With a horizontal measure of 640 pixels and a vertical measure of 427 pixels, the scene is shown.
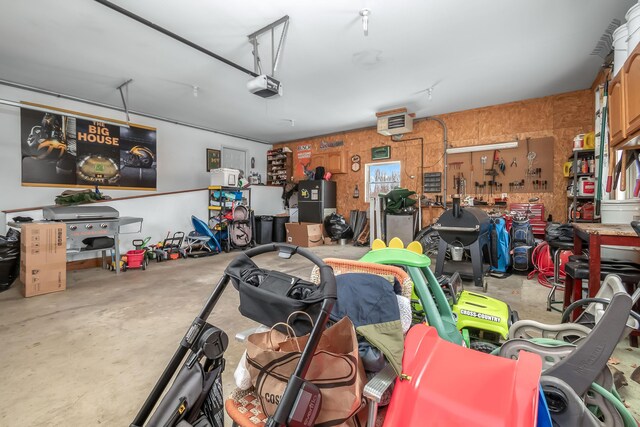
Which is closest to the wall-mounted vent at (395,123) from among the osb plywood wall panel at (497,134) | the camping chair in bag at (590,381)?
the osb plywood wall panel at (497,134)

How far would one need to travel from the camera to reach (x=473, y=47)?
354 centimetres

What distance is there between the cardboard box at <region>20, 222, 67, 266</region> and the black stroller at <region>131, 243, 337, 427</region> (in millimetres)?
3680

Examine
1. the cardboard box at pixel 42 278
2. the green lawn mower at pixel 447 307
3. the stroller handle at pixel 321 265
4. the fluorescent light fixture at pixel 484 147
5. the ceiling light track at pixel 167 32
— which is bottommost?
the cardboard box at pixel 42 278

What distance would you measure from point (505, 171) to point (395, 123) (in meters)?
2.34

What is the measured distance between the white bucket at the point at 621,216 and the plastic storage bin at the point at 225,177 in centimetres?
626

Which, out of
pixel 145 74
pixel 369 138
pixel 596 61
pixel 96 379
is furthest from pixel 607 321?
pixel 369 138

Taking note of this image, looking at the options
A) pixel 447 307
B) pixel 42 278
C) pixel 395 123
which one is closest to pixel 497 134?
pixel 395 123

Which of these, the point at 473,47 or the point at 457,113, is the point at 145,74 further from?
the point at 457,113

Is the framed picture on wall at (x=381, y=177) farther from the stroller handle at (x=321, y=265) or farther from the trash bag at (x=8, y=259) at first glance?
the trash bag at (x=8, y=259)

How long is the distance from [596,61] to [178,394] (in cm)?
586

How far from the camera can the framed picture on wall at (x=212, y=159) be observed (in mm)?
7391

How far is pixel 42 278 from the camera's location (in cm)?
350

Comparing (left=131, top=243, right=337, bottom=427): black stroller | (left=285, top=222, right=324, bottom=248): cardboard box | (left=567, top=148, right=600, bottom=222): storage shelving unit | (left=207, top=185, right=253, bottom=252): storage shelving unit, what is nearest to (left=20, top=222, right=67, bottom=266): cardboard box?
(left=207, top=185, right=253, bottom=252): storage shelving unit

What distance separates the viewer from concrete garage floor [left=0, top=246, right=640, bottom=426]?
1.60 metres
